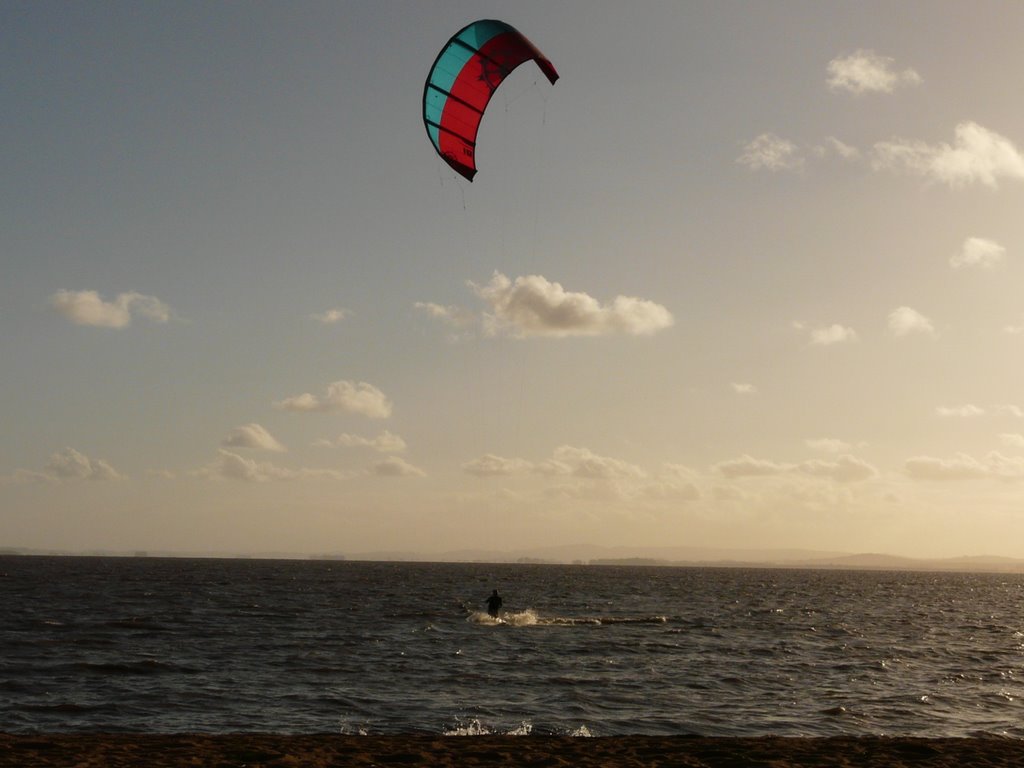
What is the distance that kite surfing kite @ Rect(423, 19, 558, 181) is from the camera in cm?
2058

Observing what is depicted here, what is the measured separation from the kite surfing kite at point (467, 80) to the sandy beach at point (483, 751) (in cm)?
1302

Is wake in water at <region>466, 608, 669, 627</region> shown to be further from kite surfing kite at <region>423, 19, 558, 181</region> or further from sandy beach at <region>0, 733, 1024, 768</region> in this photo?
sandy beach at <region>0, 733, 1024, 768</region>

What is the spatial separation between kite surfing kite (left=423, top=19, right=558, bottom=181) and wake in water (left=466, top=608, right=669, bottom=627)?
25.2 m

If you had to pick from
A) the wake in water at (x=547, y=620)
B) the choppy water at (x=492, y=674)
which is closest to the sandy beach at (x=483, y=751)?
the choppy water at (x=492, y=674)

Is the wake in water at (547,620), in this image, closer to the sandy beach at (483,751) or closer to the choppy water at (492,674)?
the choppy water at (492,674)

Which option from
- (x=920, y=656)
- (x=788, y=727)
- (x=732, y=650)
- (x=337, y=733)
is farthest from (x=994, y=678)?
(x=337, y=733)

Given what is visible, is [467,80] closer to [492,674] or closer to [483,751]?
[483,751]

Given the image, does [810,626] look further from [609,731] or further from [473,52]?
[473,52]

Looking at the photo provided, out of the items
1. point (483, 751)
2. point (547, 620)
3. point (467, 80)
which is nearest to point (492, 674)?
point (483, 751)

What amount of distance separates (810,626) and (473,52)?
35.8 meters

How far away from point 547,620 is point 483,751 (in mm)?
31437

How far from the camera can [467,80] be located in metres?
21.7

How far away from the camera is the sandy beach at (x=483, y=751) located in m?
13.7

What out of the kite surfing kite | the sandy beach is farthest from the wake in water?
the sandy beach
